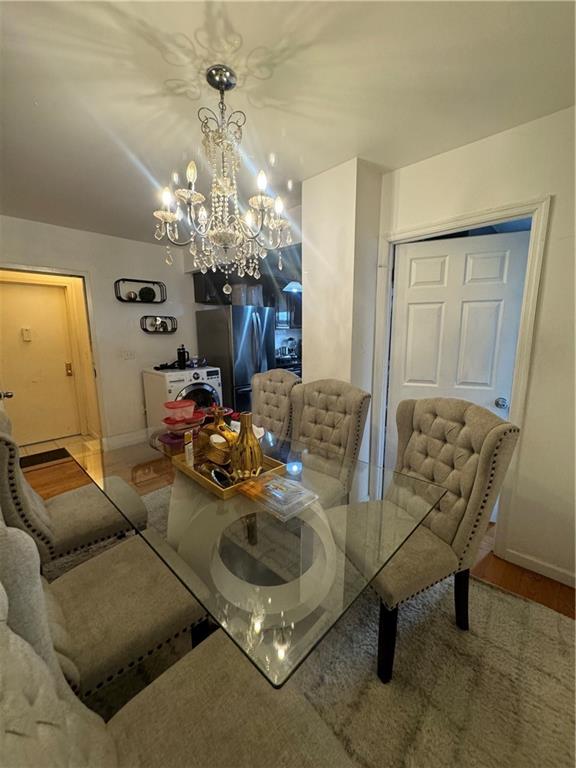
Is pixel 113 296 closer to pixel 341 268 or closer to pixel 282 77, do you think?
pixel 341 268

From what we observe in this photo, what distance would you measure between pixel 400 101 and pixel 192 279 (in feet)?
11.2

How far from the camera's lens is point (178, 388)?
368cm

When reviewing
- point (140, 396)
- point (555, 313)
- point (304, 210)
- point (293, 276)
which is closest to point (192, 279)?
point (293, 276)

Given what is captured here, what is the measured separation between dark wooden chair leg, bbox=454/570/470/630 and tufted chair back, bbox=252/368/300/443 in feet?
4.26

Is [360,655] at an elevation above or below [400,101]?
below

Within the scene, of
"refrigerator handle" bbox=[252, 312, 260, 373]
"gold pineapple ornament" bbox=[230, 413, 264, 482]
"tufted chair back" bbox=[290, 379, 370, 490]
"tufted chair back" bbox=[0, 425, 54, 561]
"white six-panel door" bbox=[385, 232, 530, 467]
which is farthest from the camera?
"refrigerator handle" bbox=[252, 312, 260, 373]

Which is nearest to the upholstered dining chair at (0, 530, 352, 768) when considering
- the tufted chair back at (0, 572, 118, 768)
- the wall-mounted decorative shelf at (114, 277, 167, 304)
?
the tufted chair back at (0, 572, 118, 768)

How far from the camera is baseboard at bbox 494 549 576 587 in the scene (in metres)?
1.78

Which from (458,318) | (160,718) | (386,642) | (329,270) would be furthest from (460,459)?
(329,270)

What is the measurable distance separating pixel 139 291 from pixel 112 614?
3.72 m

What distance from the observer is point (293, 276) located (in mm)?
4637

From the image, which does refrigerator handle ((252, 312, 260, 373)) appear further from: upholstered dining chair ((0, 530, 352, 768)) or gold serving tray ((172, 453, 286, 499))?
upholstered dining chair ((0, 530, 352, 768))

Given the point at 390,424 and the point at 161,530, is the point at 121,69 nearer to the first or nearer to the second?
the point at 161,530

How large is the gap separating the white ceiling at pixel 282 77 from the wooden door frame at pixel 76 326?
1662 mm
